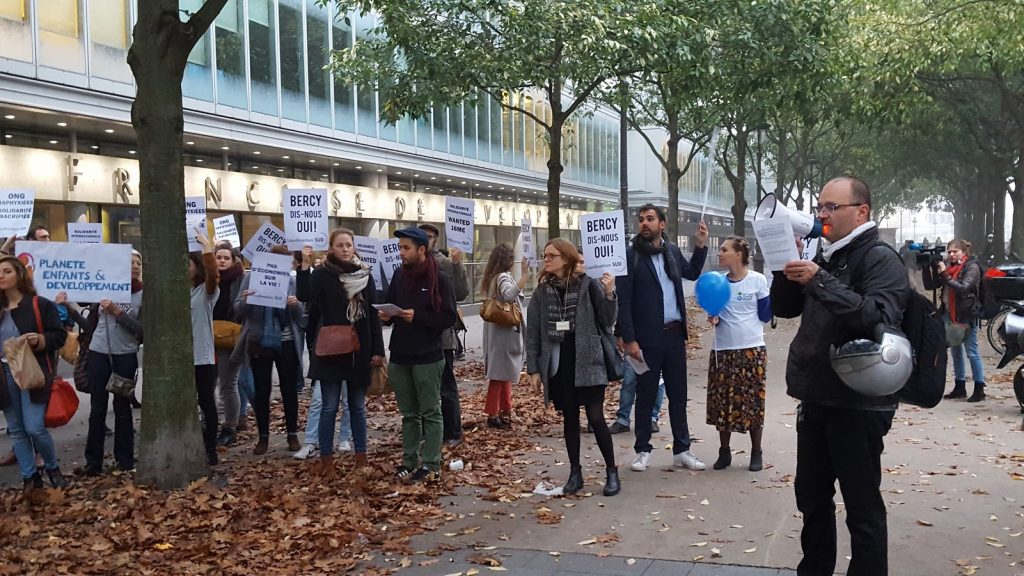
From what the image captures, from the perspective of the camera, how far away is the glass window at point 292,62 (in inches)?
920

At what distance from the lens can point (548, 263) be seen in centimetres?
738

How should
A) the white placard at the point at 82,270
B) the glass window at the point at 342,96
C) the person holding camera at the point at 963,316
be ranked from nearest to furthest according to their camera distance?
the white placard at the point at 82,270, the person holding camera at the point at 963,316, the glass window at the point at 342,96

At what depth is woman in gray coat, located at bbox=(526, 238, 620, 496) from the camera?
23.7 feet

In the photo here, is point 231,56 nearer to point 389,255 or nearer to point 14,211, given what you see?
point 389,255

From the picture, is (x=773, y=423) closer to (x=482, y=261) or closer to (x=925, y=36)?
(x=925, y=36)

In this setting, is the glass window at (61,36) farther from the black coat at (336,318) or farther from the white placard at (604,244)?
the white placard at (604,244)

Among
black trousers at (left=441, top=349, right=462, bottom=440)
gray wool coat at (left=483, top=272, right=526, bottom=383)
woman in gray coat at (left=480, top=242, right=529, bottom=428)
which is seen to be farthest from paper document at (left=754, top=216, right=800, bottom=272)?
gray wool coat at (left=483, top=272, right=526, bottom=383)

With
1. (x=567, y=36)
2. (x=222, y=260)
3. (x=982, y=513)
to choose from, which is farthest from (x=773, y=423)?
(x=567, y=36)

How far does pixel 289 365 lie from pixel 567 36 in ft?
24.4

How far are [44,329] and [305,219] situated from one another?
270cm

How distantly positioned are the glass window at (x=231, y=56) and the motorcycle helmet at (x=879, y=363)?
18532 millimetres

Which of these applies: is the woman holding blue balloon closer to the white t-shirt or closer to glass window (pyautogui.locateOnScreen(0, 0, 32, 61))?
the white t-shirt

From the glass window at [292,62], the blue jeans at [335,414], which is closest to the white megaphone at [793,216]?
the blue jeans at [335,414]

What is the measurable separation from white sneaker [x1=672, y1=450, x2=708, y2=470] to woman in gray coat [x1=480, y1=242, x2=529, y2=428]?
2.12 m
